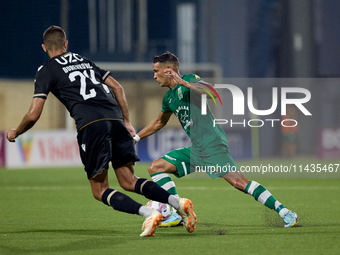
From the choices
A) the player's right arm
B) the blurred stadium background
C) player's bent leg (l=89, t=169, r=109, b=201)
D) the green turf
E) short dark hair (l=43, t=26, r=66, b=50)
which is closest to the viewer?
the green turf

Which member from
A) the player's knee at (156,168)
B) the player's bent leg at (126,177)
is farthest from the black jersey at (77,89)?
the player's knee at (156,168)

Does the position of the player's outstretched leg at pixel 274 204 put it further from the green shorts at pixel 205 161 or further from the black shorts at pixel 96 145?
the black shorts at pixel 96 145

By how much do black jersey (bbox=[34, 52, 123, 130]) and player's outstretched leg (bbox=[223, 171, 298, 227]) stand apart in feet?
4.50

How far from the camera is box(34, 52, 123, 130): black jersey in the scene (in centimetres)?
533

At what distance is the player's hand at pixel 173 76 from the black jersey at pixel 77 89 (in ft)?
2.02

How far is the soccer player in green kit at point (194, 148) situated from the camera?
19.2 feet

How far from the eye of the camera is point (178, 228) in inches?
240

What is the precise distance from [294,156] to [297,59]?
421 cm

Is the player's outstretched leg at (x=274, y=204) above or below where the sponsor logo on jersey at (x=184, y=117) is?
below

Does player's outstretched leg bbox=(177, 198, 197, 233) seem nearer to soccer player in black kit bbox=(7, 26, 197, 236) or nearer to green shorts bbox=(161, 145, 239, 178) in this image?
soccer player in black kit bbox=(7, 26, 197, 236)

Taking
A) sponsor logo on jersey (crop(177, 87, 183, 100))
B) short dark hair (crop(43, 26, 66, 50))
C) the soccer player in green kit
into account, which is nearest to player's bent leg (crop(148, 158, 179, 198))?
the soccer player in green kit

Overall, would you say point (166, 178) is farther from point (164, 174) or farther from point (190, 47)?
point (190, 47)

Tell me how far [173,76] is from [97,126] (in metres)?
0.91

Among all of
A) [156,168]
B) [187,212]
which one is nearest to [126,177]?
[187,212]
